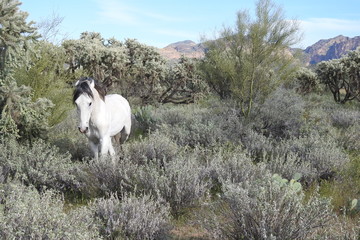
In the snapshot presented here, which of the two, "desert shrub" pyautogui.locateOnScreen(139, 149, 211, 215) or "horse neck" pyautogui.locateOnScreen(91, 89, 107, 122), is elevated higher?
"horse neck" pyautogui.locateOnScreen(91, 89, 107, 122)

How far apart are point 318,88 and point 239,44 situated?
2048 cm

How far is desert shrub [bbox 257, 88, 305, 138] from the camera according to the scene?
8.60m

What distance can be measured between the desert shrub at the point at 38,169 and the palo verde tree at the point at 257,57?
214 inches

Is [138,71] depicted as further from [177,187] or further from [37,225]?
[37,225]

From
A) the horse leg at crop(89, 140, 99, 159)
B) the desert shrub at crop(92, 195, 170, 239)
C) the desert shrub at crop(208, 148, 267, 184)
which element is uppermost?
the horse leg at crop(89, 140, 99, 159)

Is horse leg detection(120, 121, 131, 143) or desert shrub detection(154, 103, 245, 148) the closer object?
horse leg detection(120, 121, 131, 143)

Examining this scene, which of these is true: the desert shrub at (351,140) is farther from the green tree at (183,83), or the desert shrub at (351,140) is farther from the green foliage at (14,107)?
the green tree at (183,83)

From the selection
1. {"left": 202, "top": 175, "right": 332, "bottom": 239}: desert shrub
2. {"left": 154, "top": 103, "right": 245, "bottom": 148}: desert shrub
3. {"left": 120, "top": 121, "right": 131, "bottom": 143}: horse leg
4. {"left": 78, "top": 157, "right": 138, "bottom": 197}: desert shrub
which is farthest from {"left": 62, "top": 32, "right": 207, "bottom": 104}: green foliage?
{"left": 202, "top": 175, "right": 332, "bottom": 239}: desert shrub

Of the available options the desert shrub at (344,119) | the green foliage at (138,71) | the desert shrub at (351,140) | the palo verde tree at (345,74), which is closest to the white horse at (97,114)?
the desert shrub at (351,140)

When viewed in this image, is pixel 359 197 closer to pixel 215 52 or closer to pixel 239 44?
pixel 239 44

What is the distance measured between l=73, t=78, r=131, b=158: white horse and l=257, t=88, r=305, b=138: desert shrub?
4.25 metres

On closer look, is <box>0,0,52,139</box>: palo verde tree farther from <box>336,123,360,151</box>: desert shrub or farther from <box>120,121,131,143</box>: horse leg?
<box>336,123,360,151</box>: desert shrub

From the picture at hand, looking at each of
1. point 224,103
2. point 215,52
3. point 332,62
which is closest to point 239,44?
point 215,52

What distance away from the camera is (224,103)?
32.3 feet
